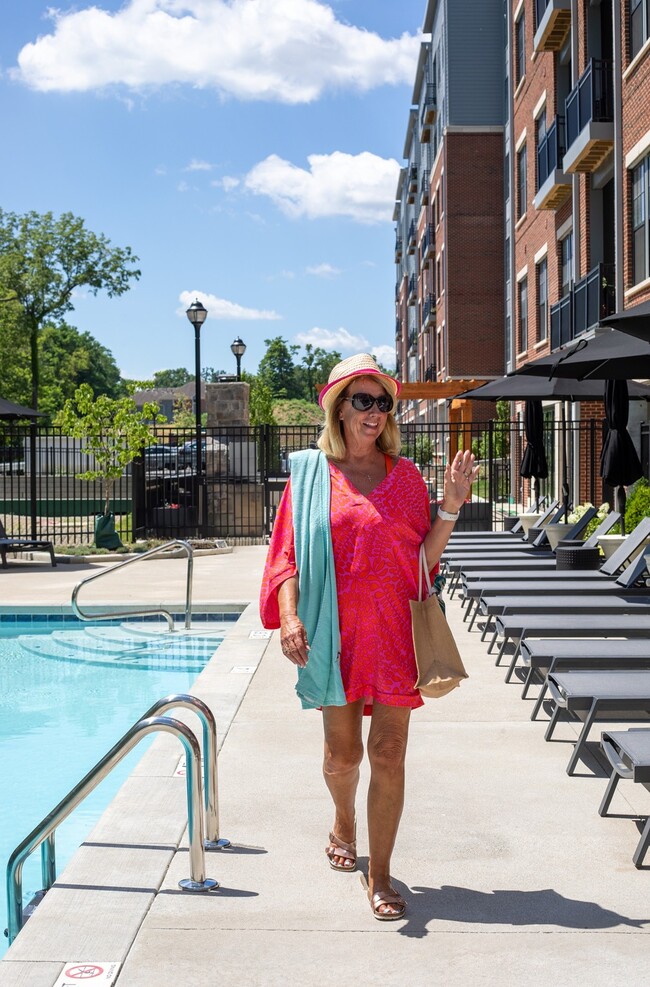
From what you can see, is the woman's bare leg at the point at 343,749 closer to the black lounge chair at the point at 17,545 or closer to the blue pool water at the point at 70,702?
the blue pool water at the point at 70,702

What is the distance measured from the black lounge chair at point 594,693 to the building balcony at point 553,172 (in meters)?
18.6

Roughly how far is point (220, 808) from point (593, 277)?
696 inches

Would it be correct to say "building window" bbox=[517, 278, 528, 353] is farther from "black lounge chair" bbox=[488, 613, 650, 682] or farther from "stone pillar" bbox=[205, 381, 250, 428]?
"black lounge chair" bbox=[488, 613, 650, 682]

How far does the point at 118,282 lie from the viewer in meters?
52.5

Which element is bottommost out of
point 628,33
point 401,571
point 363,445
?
point 401,571

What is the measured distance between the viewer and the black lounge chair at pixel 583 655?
6.43 meters

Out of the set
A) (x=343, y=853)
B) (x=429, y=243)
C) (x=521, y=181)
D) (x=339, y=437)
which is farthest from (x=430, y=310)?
(x=343, y=853)

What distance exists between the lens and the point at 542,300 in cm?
2692

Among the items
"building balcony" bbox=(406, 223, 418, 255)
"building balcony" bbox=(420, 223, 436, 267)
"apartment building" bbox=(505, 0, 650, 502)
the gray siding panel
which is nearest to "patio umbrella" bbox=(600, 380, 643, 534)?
"apartment building" bbox=(505, 0, 650, 502)

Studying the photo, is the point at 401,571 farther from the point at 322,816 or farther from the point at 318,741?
the point at 318,741

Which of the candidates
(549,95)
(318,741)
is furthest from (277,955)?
(549,95)

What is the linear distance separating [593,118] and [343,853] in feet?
60.3

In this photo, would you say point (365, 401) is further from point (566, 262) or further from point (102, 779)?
point (566, 262)

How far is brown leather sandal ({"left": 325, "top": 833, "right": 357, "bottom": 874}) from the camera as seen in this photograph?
13.9ft
